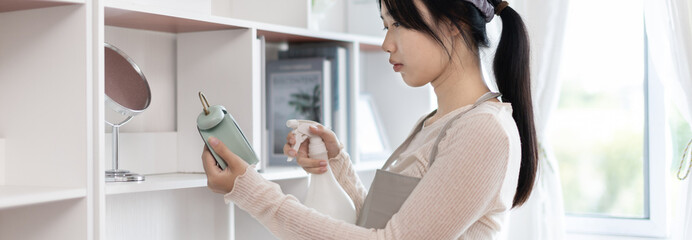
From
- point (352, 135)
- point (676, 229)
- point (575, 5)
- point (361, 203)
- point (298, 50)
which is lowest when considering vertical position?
point (676, 229)

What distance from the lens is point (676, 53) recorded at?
1873mm

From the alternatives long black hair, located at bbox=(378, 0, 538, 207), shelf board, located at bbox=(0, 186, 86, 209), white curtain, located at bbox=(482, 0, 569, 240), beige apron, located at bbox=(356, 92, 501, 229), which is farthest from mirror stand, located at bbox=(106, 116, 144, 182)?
white curtain, located at bbox=(482, 0, 569, 240)

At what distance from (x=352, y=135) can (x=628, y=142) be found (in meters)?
0.88

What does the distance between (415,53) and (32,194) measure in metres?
0.64

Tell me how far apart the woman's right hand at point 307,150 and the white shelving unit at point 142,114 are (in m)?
0.20

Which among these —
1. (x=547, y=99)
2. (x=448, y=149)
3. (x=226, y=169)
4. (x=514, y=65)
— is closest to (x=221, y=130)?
(x=226, y=169)

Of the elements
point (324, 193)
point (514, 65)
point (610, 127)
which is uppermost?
point (514, 65)

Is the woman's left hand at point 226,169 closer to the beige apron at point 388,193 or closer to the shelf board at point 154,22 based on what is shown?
the beige apron at point 388,193

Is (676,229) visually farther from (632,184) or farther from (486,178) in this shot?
(486,178)

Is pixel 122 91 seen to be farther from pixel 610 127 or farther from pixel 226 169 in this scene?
pixel 610 127

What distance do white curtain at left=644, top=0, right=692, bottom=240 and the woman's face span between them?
0.93 metres

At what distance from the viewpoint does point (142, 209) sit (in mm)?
1640

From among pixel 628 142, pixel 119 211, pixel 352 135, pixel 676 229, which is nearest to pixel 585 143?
pixel 628 142

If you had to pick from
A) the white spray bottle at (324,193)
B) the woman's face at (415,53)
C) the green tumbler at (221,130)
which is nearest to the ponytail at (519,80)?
the woman's face at (415,53)
